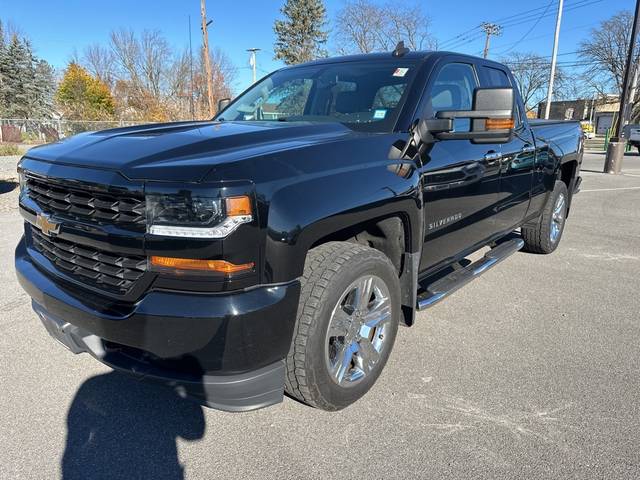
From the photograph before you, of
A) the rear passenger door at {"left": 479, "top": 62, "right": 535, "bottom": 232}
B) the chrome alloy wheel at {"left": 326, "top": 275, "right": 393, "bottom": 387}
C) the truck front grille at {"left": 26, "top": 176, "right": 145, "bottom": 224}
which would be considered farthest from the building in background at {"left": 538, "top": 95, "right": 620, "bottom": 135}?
the truck front grille at {"left": 26, "top": 176, "right": 145, "bottom": 224}

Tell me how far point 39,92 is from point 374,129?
64.2 metres

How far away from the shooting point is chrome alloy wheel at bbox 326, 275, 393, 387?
94.3 inches

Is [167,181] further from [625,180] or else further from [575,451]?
[625,180]

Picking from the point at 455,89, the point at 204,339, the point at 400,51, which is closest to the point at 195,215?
the point at 204,339

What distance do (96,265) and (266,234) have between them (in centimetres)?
80

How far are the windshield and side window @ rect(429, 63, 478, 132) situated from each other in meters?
0.22

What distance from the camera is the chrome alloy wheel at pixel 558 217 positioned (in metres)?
5.41

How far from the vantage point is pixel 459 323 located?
3637 mm

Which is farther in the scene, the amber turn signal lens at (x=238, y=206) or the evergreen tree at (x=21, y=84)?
the evergreen tree at (x=21, y=84)

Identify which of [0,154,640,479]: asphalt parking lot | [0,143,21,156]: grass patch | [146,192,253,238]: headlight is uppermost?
[146,192,253,238]: headlight

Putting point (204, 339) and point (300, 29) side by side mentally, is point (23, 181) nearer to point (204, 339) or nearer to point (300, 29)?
point (204, 339)

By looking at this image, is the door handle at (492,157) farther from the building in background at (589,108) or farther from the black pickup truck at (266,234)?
the building in background at (589,108)


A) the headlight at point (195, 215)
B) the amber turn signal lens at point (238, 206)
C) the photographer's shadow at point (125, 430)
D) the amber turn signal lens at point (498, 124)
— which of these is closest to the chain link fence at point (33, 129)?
the photographer's shadow at point (125, 430)

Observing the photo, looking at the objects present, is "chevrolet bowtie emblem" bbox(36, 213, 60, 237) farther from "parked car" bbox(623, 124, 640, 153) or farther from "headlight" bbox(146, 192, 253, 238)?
"parked car" bbox(623, 124, 640, 153)
